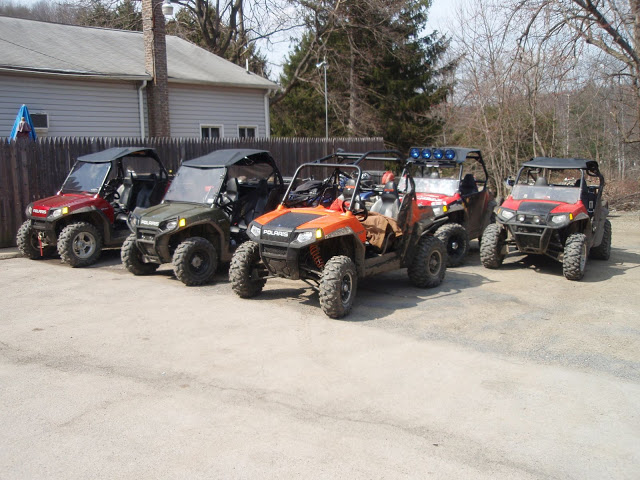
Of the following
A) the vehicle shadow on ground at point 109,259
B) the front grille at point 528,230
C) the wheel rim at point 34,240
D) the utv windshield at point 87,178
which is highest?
the utv windshield at point 87,178

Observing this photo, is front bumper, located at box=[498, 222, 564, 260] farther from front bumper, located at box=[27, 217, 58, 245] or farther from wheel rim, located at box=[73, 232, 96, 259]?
front bumper, located at box=[27, 217, 58, 245]

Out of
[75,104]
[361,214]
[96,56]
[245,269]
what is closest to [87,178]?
[245,269]

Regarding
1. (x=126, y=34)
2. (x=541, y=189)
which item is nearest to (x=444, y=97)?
(x=126, y=34)

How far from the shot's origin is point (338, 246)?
25.9ft

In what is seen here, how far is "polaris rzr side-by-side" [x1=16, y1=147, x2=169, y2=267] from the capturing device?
10.6m

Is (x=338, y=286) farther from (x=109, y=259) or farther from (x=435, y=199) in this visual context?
(x=109, y=259)

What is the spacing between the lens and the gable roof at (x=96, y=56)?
56.6ft

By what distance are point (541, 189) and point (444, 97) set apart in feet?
65.5

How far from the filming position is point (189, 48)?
23.4 meters

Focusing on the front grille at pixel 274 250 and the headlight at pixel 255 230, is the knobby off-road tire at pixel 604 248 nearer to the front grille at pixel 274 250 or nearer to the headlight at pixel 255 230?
the front grille at pixel 274 250

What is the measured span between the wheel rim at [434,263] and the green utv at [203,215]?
3035 millimetres

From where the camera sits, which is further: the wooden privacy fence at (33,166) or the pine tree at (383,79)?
the pine tree at (383,79)

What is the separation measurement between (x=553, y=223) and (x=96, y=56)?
15.4 m

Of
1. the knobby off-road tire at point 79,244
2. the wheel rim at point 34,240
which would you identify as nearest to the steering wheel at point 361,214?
the knobby off-road tire at point 79,244
